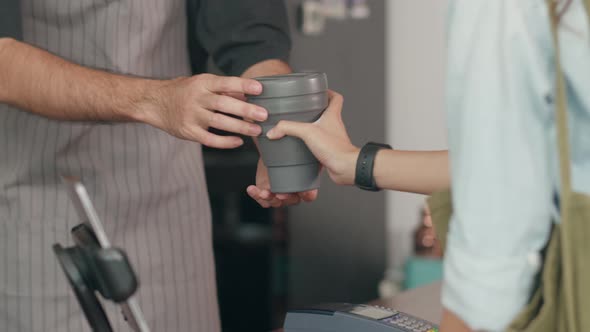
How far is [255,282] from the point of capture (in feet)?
10.8

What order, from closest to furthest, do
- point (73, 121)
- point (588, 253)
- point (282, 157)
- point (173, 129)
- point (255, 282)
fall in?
point (588, 253) → point (282, 157) → point (173, 129) → point (73, 121) → point (255, 282)

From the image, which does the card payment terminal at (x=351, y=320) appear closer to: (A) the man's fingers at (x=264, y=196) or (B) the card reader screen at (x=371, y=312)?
(B) the card reader screen at (x=371, y=312)

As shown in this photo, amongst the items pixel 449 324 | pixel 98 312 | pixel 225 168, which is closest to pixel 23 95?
pixel 98 312

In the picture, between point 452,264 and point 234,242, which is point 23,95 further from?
point 234,242

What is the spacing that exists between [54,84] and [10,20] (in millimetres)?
123

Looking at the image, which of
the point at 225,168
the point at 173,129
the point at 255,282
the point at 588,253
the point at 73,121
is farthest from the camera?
the point at 255,282

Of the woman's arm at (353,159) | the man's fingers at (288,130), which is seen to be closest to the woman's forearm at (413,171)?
the woman's arm at (353,159)

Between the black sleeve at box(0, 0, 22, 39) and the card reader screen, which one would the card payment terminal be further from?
the black sleeve at box(0, 0, 22, 39)

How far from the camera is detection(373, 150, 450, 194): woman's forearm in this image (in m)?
1.02

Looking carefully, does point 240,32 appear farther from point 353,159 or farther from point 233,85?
point 353,159

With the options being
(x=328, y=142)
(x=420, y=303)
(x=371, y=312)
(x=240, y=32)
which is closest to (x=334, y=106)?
(x=328, y=142)

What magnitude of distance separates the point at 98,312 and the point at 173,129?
516 mm

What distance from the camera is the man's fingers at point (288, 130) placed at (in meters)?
1.15

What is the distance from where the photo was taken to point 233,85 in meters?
1.18
